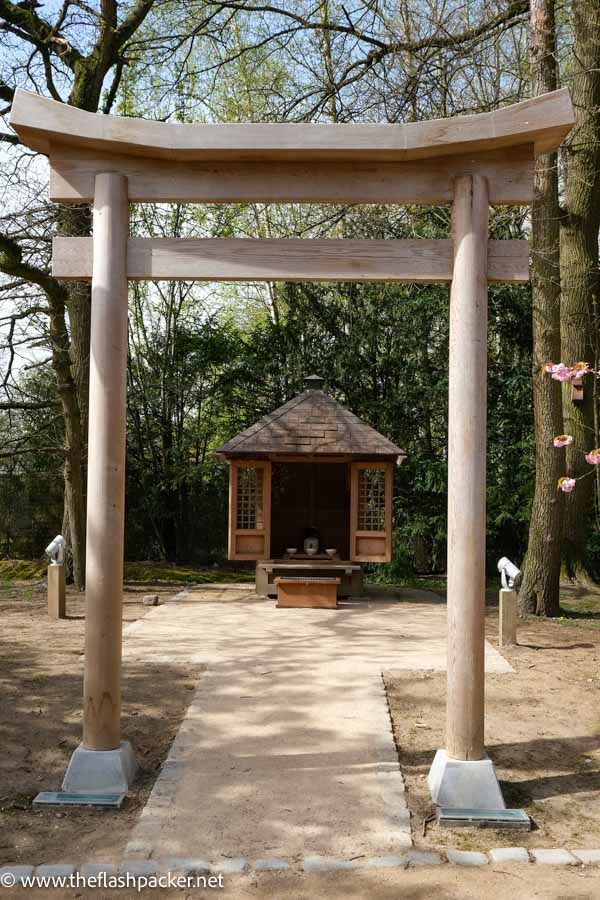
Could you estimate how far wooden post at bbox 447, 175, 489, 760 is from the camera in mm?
3613

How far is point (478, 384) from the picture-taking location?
364cm

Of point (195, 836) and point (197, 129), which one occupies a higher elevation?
point (197, 129)

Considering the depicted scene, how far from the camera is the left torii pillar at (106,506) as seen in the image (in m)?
3.66

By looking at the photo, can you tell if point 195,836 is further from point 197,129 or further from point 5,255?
point 5,255

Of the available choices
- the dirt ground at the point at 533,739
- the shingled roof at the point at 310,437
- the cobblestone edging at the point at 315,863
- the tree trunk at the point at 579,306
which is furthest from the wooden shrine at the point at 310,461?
the cobblestone edging at the point at 315,863

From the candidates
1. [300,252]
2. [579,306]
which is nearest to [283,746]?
[300,252]

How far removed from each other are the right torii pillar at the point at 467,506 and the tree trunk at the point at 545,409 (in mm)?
4801

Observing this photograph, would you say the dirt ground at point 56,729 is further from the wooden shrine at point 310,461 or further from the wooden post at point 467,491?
the wooden shrine at point 310,461

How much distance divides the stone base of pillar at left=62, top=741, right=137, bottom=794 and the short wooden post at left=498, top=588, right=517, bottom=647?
4.04 m

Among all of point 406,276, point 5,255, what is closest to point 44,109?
point 406,276

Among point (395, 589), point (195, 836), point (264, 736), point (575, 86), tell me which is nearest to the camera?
point (195, 836)

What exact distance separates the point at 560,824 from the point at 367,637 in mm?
3957

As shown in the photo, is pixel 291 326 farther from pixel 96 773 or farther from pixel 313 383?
pixel 96 773

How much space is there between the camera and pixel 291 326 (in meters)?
14.4
